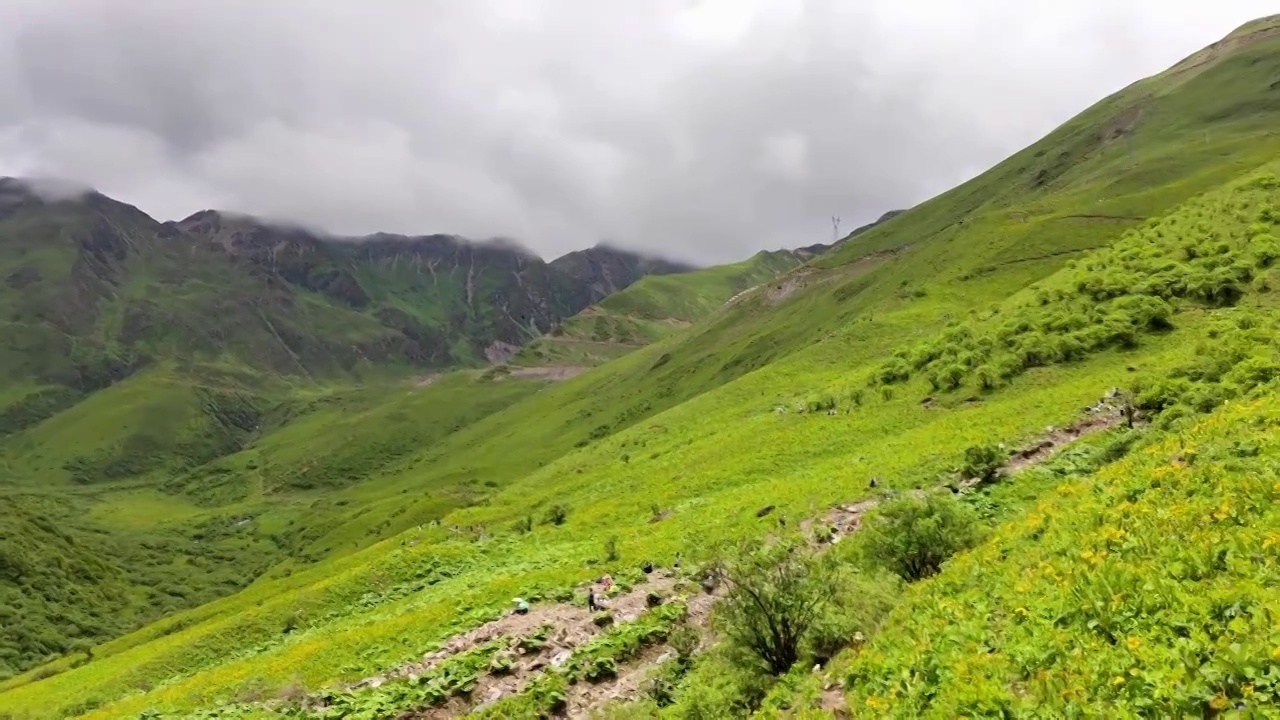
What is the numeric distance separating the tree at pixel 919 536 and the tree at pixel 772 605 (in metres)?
3.39

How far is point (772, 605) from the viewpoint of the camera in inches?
639

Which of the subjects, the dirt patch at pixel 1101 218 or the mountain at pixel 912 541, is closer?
the mountain at pixel 912 541

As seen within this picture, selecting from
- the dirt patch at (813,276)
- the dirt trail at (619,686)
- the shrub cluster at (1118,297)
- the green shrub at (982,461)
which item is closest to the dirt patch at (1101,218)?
the shrub cluster at (1118,297)

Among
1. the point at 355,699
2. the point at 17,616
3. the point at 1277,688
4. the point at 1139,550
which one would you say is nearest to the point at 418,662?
the point at 355,699

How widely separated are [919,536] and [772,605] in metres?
5.57

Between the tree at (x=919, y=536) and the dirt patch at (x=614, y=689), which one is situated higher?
the tree at (x=919, y=536)

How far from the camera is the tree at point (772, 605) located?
16031 millimetres

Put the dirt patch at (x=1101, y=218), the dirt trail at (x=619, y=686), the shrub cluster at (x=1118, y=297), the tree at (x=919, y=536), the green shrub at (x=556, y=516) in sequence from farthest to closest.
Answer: the dirt patch at (x=1101, y=218) → the green shrub at (x=556, y=516) → the shrub cluster at (x=1118, y=297) → the dirt trail at (x=619, y=686) → the tree at (x=919, y=536)

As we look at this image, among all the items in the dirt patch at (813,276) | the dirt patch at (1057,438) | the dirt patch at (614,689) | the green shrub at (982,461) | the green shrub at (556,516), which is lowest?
the dirt patch at (614,689)

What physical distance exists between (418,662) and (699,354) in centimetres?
11436

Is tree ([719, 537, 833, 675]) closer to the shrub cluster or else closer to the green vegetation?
the green vegetation

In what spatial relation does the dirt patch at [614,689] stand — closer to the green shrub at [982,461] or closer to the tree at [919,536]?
the tree at [919,536]

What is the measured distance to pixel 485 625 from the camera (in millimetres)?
25547

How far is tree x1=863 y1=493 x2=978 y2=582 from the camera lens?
19094 mm
